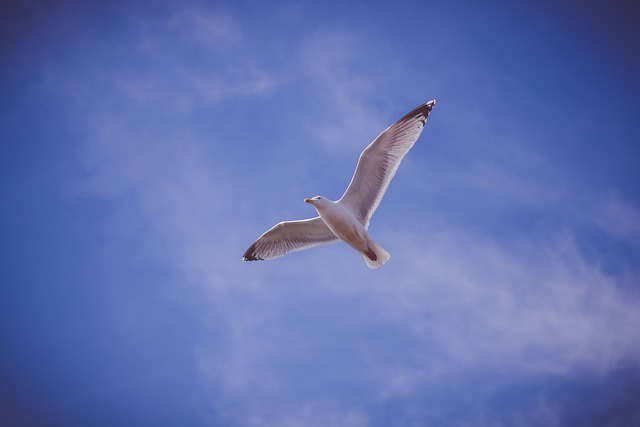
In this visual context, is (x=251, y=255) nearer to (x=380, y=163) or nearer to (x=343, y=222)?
(x=343, y=222)

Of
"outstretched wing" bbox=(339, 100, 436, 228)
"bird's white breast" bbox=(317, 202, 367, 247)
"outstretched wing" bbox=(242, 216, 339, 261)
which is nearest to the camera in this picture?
"bird's white breast" bbox=(317, 202, 367, 247)

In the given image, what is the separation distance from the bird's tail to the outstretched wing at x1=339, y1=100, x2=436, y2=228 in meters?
0.47

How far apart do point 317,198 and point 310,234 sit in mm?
1020

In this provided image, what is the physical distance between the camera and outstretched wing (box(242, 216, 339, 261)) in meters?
8.70

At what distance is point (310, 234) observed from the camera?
8.87 metres

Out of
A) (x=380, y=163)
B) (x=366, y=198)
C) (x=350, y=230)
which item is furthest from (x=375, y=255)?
(x=380, y=163)

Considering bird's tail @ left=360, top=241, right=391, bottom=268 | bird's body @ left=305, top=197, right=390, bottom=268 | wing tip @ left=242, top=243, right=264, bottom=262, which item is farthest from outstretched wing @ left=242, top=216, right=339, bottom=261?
bird's tail @ left=360, top=241, right=391, bottom=268

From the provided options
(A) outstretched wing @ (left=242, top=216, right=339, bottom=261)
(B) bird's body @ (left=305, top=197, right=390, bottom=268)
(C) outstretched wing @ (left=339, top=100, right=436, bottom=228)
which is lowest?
(B) bird's body @ (left=305, top=197, right=390, bottom=268)

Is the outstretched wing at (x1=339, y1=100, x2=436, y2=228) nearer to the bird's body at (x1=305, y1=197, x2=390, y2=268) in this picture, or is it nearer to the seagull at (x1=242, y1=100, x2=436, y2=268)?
the seagull at (x1=242, y1=100, x2=436, y2=268)

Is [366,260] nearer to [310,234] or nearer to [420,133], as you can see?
[310,234]

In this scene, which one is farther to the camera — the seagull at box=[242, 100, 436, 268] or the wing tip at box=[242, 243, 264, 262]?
the wing tip at box=[242, 243, 264, 262]

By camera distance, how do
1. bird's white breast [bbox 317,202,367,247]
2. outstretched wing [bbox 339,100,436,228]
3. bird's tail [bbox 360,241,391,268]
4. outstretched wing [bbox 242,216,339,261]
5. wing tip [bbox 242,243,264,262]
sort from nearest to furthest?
bird's white breast [bbox 317,202,367,247], bird's tail [bbox 360,241,391,268], outstretched wing [bbox 339,100,436,228], outstretched wing [bbox 242,216,339,261], wing tip [bbox 242,243,264,262]

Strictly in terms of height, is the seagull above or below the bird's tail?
above

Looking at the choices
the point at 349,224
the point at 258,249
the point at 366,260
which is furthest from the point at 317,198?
the point at 258,249
